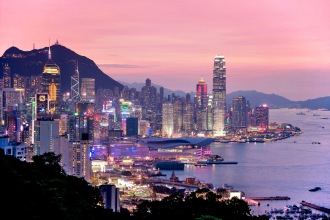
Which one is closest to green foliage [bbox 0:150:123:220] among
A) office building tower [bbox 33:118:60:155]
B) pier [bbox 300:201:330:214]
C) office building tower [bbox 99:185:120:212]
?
office building tower [bbox 99:185:120:212]

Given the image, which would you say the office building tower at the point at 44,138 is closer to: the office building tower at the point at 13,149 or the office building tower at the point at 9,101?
the office building tower at the point at 13,149

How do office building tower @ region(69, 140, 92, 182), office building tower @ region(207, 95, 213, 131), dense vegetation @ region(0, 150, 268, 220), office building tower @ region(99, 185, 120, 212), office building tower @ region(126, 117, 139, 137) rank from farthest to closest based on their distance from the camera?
1. office building tower @ region(207, 95, 213, 131)
2. office building tower @ region(126, 117, 139, 137)
3. office building tower @ region(69, 140, 92, 182)
4. office building tower @ region(99, 185, 120, 212)
5. dense vegetation @ region(0, 150, 268, 220)

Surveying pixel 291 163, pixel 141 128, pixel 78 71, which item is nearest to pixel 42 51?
pixel 78 71

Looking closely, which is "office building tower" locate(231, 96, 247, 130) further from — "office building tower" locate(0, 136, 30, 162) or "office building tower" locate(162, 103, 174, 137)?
"office building tower" locate(0, 136, 30, 162)

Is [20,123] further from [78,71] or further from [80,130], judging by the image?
[78,71]

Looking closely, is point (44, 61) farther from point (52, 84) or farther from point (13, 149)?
point (13, 149)

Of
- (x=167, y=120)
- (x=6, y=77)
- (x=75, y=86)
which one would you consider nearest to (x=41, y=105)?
(x=6, y=77)
